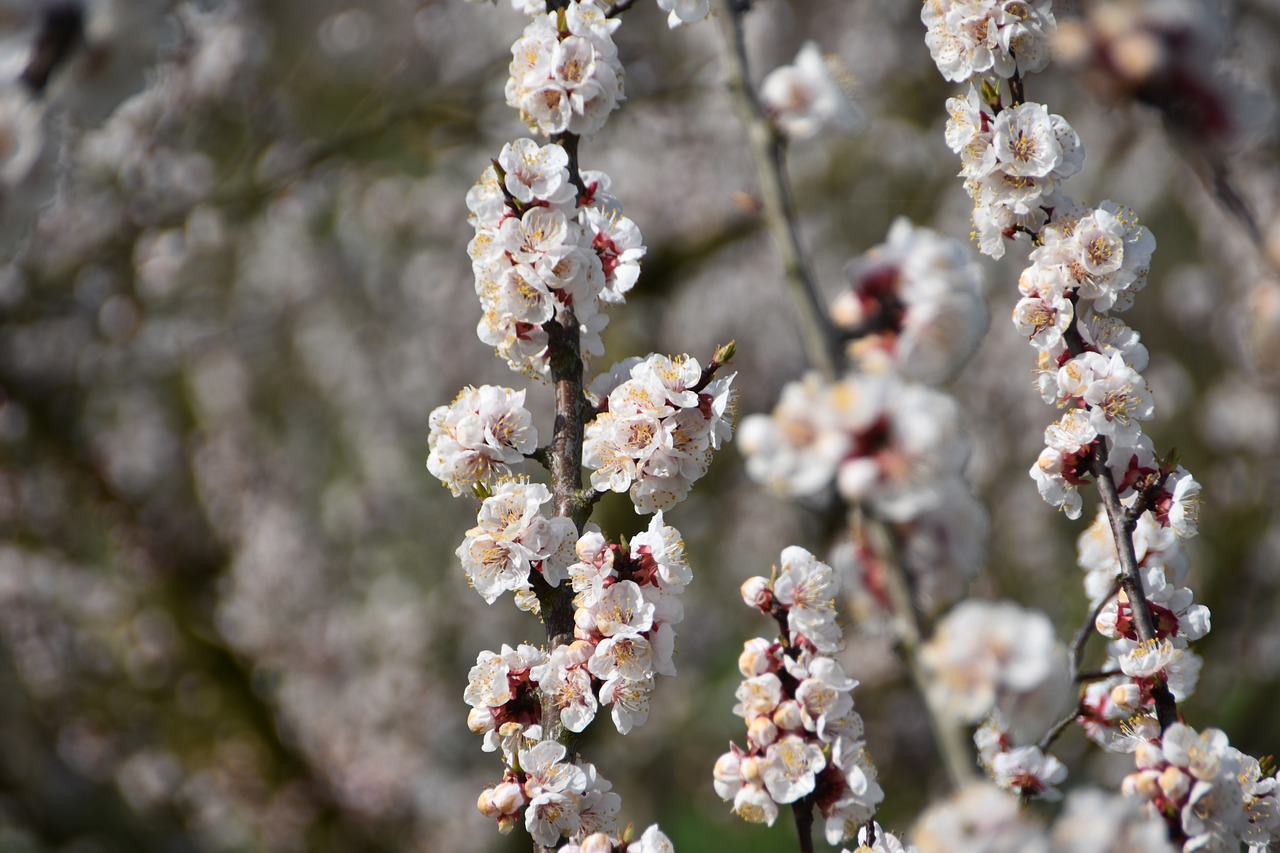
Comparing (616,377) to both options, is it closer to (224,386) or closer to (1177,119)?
(1177,119)

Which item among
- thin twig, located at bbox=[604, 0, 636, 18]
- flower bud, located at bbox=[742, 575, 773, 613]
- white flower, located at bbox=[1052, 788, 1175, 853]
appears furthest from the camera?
thin twig, located at bbox=[604, 0, 636, 18]

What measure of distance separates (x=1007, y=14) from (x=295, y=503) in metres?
6.92

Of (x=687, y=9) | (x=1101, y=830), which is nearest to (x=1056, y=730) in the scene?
(x=1101, y=830)

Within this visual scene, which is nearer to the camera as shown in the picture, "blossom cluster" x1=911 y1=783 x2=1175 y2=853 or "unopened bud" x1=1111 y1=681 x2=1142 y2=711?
"blossom cluster" x1=911 y1=783 x2=1175 y2=853

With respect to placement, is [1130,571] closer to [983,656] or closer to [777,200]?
[983,656]

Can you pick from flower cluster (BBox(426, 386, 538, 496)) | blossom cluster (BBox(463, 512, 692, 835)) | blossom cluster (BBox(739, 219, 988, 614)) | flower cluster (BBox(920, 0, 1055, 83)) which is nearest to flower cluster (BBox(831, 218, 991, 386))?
blossom cluster (BBox(739, 219, 988, 614))

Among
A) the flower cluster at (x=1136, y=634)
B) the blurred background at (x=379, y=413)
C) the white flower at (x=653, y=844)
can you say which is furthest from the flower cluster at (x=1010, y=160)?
the blurred background at (x=379, y=413)

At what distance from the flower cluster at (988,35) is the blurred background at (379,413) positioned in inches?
120

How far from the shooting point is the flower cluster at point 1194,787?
134 cm

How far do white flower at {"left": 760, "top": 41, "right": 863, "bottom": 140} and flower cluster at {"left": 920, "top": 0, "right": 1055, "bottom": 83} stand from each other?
0.59m

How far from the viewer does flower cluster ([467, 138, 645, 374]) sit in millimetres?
1569

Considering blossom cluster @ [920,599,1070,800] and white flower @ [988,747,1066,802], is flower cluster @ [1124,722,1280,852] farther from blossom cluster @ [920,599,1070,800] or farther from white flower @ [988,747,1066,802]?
blossom cluster @ [920,599,1070,800]

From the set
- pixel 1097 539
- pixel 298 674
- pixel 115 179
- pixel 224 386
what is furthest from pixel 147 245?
pixel 1097 539

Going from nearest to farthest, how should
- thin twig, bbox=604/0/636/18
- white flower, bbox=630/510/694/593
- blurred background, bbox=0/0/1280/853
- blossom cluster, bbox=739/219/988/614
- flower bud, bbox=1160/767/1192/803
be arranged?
blossom cluster, bbox=739/219/988/614 → flower bud, bbox=1160/767/1192/803 → white flower, bbox=630/510/694/593 → thin twig, bbox=604/0/636/18 → blurred background, bbox=0/0/1280/853
